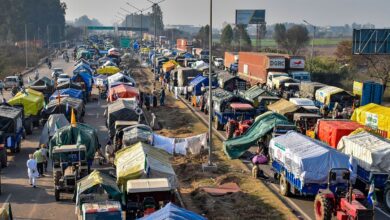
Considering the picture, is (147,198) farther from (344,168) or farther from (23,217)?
(344,168)

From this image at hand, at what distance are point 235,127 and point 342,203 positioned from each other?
15493mm

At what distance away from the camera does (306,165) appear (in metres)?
19.1

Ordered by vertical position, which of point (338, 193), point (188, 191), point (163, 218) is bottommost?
point (188, 191)

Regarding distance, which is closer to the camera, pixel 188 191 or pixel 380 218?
pixel 380 218

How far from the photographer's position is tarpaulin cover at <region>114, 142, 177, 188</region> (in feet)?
61.6

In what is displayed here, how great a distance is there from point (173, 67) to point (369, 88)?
91.9ft

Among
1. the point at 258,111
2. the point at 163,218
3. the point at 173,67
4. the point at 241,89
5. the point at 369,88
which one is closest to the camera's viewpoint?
the point at 163,218

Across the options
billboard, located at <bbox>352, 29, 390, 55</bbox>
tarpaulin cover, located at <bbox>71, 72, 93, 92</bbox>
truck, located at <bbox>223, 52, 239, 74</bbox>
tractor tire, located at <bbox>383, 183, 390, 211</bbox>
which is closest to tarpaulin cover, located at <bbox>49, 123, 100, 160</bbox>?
tractor tire, located at <bbox>383, 183, 390, 211</bbox>

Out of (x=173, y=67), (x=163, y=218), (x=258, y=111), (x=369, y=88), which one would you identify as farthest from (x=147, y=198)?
(x=173, y=67)

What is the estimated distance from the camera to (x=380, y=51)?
5191cm

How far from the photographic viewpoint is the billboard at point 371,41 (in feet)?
169

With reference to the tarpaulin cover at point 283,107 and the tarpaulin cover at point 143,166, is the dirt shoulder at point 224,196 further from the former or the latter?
the tarpaulin cover at point 283,107

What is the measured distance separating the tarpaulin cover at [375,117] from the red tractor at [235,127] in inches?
285

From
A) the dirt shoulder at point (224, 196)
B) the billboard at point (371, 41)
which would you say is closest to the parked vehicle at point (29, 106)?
the dirt shoulder at point (224, 196)
